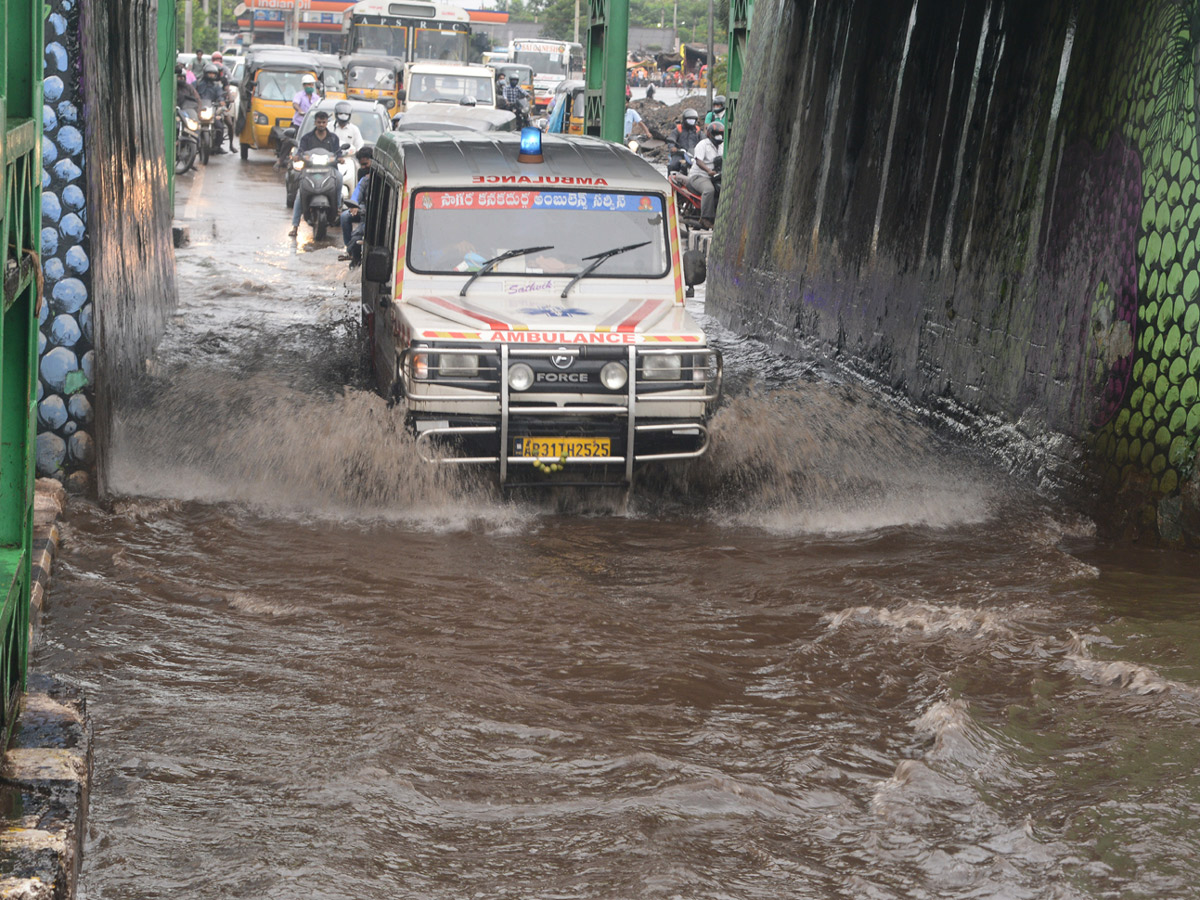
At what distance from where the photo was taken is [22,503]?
11.3ft

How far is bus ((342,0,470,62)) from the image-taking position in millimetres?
34281

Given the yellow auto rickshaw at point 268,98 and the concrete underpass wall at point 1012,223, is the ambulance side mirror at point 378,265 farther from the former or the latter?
the yellow auto rickshaw at point 268,98

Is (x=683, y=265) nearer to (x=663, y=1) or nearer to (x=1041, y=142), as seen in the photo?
(x=1041, y=142)

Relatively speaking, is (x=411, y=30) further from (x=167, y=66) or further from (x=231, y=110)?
(x=167, y=66)

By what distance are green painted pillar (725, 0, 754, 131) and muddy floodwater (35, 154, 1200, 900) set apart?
8518 mm

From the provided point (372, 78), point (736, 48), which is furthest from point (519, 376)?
point (372, 78)

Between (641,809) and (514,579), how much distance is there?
8.12 ft

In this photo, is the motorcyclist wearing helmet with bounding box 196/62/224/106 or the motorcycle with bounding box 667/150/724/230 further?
the motorcyclist wearing helmet with bounding box 196/62/224/106

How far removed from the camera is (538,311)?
7422 mm

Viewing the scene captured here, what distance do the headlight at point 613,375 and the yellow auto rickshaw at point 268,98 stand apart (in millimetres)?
22811

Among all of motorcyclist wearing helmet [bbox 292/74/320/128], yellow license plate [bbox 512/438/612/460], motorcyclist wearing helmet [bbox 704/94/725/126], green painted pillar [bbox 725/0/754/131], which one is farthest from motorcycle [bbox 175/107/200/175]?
yellow license plate [bbox 512/438/612/460]

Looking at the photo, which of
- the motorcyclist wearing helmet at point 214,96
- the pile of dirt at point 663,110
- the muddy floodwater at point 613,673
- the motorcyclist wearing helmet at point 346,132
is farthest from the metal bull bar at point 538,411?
the pile of dirt at point 663,110

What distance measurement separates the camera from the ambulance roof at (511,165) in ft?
25.7

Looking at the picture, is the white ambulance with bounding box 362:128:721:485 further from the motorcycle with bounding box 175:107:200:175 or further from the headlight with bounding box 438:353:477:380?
the motorcycle with bounding box 175:107:200:175
